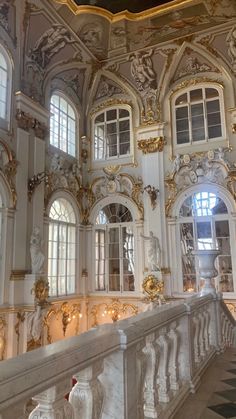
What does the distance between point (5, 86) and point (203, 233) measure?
623 cm

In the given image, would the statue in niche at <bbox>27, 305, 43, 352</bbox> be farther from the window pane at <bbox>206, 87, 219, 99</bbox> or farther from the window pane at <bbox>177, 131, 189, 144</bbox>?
the window pane at <bbox>206, 87, 219, 99</bbox>

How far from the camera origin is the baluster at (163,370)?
236cm

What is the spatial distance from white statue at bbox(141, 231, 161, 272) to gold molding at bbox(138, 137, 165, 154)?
2476mm

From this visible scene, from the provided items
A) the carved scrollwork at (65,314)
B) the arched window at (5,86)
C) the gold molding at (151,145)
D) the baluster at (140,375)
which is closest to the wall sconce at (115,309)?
the carved scrollwork at (65,314)

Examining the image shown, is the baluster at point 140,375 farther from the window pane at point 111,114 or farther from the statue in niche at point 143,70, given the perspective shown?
the window pane at point 111,114

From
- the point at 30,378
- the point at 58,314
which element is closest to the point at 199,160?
the point at 58,314

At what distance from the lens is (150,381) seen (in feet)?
7.03

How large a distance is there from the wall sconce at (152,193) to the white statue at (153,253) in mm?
863

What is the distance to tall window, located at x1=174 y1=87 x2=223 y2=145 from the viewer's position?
977cm

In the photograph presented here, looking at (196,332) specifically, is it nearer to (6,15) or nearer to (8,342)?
(8,342)

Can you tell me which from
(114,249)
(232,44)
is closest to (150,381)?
(114,249)

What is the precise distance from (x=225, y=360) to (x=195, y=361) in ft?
2.83

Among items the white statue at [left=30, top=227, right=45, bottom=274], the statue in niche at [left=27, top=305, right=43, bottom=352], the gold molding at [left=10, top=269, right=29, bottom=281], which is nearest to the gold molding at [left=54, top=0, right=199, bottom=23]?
the white statue at [left=30, top=227, right=45, bottom=274]

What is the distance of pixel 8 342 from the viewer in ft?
24.3
